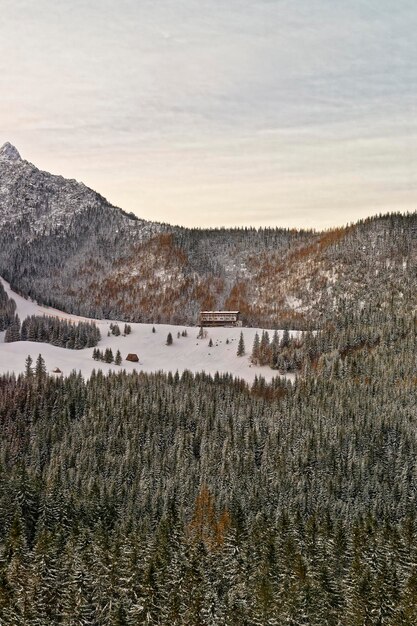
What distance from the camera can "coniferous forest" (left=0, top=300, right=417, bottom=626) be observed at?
7888 cm

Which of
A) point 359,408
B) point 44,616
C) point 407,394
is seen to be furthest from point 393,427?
point 44,616

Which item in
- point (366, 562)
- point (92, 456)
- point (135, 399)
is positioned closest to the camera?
point (366, 562)

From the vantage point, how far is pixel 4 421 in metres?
184

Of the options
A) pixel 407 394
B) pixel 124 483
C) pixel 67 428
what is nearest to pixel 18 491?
pixel 124 483

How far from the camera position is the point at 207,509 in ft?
430

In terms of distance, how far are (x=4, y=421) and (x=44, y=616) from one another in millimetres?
111072

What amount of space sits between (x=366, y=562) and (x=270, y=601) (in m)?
A: 19.3

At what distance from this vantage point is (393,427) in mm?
167000

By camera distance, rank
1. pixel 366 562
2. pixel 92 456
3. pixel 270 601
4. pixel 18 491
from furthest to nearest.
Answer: pixel 92 456 → pixel 18 491 → pixel 366 562 → pixel 270 601

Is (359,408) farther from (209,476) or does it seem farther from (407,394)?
(209,476)

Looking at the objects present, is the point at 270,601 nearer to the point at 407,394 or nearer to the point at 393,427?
the point at 393,427

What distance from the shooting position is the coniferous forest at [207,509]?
7888 centimetres

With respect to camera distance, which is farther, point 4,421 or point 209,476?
point 4,421

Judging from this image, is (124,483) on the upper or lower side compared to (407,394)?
lower
